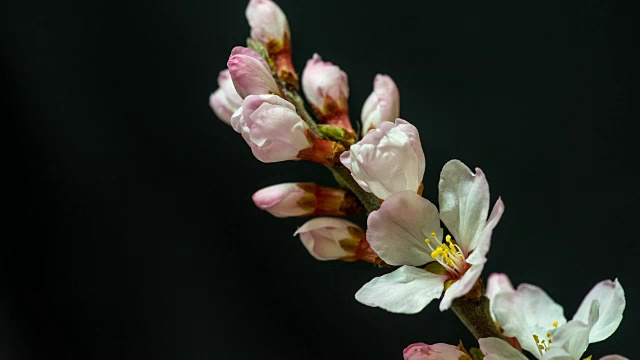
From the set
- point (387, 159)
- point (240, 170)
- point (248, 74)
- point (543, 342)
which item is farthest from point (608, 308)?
point (240, 170)

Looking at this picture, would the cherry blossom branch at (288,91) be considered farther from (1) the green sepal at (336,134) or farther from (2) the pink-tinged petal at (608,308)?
(2) the pink-tinged petal at (608,308)

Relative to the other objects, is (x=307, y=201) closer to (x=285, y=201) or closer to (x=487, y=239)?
(x=285, y=201)

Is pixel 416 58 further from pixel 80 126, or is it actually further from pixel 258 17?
pixel 258 17

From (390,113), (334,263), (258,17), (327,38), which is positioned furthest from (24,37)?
(390,113)

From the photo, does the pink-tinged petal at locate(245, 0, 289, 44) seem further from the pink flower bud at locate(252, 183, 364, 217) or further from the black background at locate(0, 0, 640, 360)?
the black background at locate(0, 0, 640, 360)

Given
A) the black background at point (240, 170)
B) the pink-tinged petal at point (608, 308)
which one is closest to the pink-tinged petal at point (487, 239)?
the pink-tinged petal at point (608, 308)

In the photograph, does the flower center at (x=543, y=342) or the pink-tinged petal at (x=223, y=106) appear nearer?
the flower center at (x=543, y=342)
